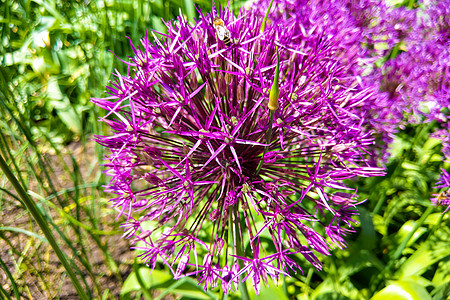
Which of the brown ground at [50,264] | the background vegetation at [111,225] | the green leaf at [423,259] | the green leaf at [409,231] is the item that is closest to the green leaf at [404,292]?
the background vegetation at [111,225]

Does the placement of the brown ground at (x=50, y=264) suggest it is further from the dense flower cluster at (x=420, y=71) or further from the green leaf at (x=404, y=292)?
the dense flower cluster at (x=420, y=71)

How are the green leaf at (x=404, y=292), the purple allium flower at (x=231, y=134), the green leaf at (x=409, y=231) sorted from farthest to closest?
the green leaf at (x=409, y=231), the green leaf at (x=404, y=292), the purple allium flower at (x=231, y=134)

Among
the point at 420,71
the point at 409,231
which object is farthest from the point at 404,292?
the point at 420,71

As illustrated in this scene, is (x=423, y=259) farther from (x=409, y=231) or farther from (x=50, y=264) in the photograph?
(x=50, y=264)

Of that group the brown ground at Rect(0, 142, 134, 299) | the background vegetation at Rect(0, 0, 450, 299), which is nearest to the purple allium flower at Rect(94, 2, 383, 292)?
the background vegetation at Rect(0, 0, 450, 299)

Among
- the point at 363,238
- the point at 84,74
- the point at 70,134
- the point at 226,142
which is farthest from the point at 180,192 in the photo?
the point at 70,134

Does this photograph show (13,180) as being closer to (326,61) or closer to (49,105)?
(326,61)

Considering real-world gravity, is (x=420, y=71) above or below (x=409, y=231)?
above

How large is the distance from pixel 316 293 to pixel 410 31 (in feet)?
4.48

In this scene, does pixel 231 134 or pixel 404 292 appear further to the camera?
pixel 404 292

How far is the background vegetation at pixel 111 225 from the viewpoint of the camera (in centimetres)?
144

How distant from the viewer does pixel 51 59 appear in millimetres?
2807

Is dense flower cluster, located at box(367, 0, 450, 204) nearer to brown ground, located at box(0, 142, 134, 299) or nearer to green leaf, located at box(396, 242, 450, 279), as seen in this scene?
green leaf, located at box(396, 242, 450, 279)

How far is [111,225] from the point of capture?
1.76 meters
